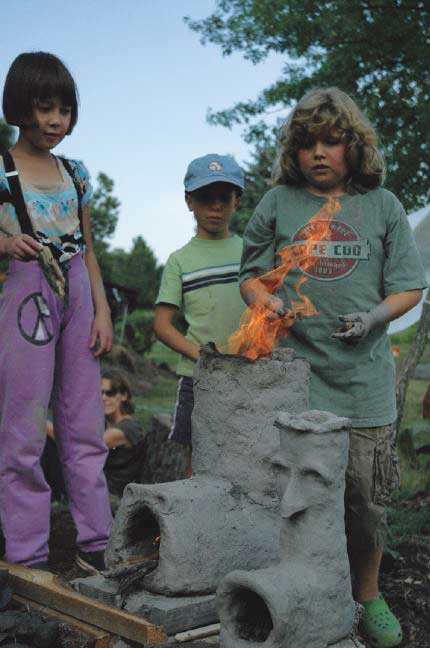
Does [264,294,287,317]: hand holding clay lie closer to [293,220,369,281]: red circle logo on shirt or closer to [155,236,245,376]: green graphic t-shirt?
[293,220,369,281]: red circle logo on shirt

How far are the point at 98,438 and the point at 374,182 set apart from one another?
1.58m

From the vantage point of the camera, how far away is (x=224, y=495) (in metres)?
2.74

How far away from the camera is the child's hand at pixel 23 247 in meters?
2.98

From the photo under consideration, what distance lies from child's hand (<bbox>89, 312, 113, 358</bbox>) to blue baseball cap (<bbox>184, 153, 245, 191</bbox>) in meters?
0.80

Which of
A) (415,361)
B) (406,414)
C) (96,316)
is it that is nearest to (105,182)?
(406,414)

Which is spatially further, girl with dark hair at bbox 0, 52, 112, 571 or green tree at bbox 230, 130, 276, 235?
green tree at bbox 230, 130, 276, 235

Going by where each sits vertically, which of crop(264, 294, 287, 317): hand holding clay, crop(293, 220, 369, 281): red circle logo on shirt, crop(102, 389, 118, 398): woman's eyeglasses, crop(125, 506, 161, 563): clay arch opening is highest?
crop(293, 220, 369, 281): red circle logo on shirt

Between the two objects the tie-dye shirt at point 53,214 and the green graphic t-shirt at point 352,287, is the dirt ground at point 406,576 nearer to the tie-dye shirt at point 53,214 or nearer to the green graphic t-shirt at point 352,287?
the green graphic t-shirt at point 352,287

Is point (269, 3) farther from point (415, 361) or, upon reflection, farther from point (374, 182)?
point (374, 182)

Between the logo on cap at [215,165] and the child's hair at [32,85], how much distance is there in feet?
2.52

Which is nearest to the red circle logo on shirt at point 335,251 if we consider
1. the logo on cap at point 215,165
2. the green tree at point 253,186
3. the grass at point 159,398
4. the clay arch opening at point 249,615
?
the logo on cap at point 215,165

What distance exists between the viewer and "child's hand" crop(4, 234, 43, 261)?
2982 millimetres

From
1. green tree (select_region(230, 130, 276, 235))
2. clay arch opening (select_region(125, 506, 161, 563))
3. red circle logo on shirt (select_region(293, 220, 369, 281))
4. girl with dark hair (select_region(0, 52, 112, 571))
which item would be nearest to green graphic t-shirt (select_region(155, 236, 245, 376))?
girl with dark hair (select_region(0, 52, 112, 571))

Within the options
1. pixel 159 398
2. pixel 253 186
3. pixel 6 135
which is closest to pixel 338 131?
pixel 159 398
